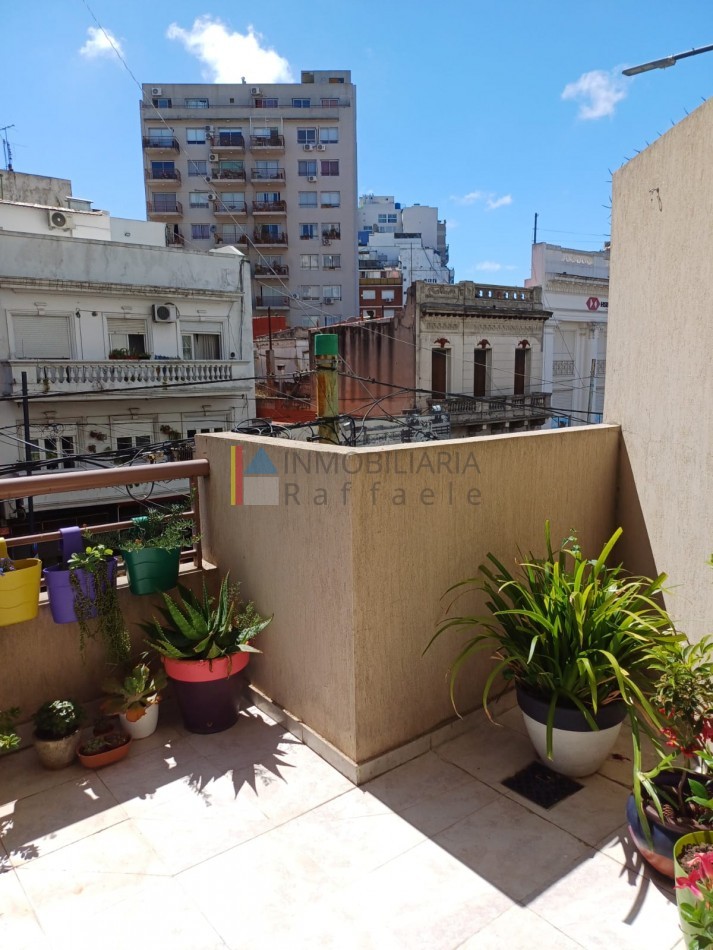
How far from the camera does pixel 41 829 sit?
7.42ft

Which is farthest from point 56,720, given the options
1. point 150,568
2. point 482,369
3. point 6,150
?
point 6,150

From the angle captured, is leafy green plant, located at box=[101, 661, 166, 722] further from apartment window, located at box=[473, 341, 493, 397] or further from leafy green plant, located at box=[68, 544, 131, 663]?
apartment window, located at box=[473, 341, 493, 397]

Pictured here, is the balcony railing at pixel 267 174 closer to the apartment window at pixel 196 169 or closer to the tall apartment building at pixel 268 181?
the tall apartment building at pixel 268 181

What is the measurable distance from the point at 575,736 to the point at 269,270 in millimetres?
31861

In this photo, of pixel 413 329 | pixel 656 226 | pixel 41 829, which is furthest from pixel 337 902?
pixel 413 329

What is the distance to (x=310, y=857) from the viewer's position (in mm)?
2115

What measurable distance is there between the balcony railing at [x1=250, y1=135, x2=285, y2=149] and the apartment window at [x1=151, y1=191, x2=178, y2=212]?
4.77 metres

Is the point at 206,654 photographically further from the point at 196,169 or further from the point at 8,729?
the point at 196,169

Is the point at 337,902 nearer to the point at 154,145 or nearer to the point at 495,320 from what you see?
the point at 495,320

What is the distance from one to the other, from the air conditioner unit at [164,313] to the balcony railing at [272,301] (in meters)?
16.6

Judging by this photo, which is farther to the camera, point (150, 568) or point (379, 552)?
point (150, 568)

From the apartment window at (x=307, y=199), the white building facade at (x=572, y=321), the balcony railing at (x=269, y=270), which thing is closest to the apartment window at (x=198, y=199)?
the balcony railing at (x=269, y=270)

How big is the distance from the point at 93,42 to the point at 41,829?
41.7ft

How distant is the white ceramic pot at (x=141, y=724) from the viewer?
281 centimetres
